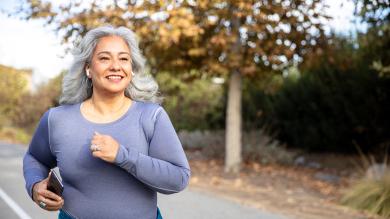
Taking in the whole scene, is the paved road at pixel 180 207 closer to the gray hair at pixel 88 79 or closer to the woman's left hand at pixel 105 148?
the gray hair at pixel 88 79

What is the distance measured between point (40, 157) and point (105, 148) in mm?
700

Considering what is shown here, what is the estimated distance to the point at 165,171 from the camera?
2.18 metres

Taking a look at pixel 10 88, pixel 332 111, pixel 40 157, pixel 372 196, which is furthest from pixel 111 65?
pixel 10 88

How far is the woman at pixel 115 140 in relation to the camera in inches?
88.0

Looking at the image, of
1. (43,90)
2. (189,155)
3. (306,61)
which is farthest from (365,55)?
(43,90)

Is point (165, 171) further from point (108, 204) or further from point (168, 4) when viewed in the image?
point (168, 4)

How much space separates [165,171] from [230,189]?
26.9ft

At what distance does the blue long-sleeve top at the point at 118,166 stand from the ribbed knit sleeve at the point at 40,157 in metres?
0.18

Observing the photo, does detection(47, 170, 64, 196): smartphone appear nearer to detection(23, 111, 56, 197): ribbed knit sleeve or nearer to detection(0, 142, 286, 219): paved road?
detection(23, 111, 56, 197): ribbed knit sleeve

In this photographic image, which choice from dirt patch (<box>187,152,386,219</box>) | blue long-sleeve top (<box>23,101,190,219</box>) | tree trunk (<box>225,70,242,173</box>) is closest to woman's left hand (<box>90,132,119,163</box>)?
blue long-sleeve top (<box>23,101,190,219</box>)

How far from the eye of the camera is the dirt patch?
7.94 meters

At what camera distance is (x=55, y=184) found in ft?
7.41

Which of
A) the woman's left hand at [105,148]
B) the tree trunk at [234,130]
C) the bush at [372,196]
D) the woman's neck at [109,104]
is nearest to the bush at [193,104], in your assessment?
the tree trunk at [234,130]

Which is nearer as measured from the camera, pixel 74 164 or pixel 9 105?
pixel 74 164
